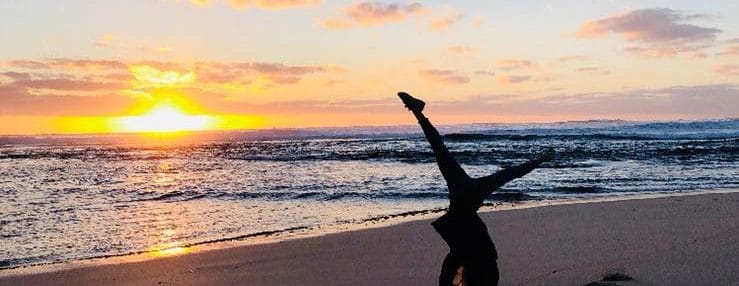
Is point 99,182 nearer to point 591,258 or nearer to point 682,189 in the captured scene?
point 682,189

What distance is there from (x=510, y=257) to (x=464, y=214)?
355cm

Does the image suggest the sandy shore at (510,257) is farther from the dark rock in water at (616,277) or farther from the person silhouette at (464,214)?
the person silhouette at (464,214)

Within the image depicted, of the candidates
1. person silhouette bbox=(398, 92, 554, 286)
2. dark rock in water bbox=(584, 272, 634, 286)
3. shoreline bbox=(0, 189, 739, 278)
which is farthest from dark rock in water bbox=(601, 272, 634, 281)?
shoreline bbox=(0, 189, 739, 278)

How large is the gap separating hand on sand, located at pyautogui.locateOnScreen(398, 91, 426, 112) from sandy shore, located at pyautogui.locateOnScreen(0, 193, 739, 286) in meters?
2.56

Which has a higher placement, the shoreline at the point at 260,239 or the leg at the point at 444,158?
the leg at the point at 444,158

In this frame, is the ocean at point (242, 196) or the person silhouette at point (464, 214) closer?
the person silhouette at point (464, 214)

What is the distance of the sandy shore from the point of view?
244 inches

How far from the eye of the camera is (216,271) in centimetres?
762

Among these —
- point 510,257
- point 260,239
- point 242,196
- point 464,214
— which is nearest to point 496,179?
point 464,214

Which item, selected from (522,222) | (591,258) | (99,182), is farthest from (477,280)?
(99,182)

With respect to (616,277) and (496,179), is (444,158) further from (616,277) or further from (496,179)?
(616,277)

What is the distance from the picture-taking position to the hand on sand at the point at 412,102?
415 centimetres

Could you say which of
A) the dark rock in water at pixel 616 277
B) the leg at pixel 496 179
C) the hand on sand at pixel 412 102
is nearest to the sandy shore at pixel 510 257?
the dark rock in water at pixel 616 277

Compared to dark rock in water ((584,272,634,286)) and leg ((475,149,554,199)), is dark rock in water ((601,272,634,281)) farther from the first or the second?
leg ((475,149,554,199))
